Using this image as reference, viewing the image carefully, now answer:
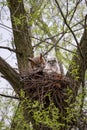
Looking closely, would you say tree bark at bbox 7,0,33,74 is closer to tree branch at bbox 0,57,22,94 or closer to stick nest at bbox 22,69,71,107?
tree branch at bbox 0,57,22,94

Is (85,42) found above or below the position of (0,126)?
above

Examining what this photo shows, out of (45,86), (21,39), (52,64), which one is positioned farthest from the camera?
(21,39)

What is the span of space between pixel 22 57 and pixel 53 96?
1320mm

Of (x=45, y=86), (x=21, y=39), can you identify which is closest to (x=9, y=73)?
(x=45, y=86)

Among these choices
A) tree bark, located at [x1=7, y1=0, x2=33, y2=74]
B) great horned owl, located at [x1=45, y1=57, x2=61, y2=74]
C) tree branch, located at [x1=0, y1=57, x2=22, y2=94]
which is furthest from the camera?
tree bark, located at [x1=7, y1=0, x2=33, y2=74]

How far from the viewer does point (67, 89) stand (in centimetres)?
362

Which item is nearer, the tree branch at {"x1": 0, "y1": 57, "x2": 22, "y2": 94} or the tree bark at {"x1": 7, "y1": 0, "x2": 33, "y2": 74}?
the tree branch at {"x1": 0, "y1": 57, "x2": 22, "y2": 94}

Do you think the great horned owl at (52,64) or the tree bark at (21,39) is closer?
the great horned owl at (52,64)

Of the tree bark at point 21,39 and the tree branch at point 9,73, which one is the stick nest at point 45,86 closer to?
the tree branch at point 9,73

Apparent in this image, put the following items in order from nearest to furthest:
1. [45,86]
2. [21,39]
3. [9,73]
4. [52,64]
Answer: [45,86]
[9,73]
[52,64]
[21,39]

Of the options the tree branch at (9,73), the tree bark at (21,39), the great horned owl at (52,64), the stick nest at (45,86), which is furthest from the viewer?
the tree bark at (21,39)

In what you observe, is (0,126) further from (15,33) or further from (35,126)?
(15,33)

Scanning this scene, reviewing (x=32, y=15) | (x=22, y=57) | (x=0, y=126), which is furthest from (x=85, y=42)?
(x=0, y=126)

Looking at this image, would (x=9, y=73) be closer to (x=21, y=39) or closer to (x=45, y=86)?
(x=45, y=86)
